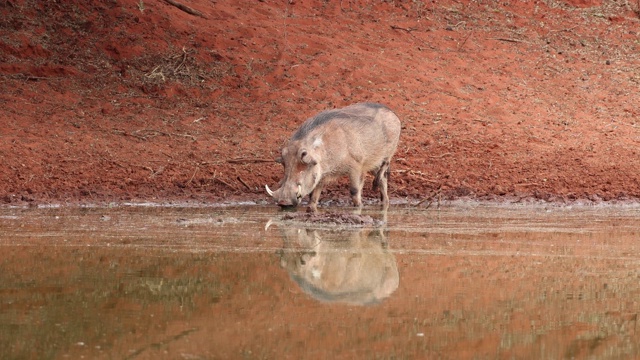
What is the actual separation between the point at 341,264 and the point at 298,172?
3.56 m

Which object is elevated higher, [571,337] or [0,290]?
[571,337]

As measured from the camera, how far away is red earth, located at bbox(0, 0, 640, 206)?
548 inches

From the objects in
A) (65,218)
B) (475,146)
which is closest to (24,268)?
(65,218)

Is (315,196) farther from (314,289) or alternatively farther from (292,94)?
(314,289)

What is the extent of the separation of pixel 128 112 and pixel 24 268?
764 centimetres

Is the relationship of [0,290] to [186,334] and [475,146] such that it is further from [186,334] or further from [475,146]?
[475,146]

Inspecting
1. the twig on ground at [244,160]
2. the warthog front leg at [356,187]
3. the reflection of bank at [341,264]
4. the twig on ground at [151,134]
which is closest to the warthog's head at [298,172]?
the warthog front leg at [356,187]

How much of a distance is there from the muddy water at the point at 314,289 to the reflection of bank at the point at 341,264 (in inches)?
0.7

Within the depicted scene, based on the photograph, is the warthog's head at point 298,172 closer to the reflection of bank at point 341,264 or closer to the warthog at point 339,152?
the warthog at point 339,152

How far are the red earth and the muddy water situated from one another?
2.61 metres

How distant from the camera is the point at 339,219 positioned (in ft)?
36.1

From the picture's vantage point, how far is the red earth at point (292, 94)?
45.7 feet

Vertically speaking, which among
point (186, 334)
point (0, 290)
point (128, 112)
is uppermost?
point (186, 334)

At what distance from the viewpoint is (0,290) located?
729 cm
